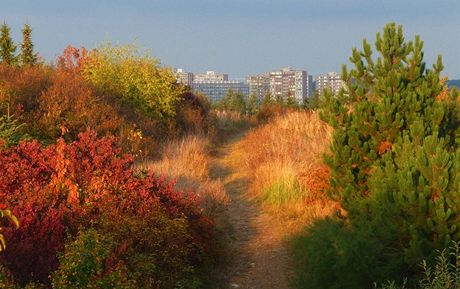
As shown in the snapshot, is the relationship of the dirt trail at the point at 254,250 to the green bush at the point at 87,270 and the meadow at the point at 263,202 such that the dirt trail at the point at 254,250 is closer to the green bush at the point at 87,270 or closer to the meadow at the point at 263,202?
the meadow at the point at 263,202

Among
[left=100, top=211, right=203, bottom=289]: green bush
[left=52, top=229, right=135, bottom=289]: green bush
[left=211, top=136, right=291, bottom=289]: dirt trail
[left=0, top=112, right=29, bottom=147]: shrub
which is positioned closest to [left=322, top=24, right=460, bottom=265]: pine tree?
[left=211, top=136, right=291, bottom=289]: dirt trail

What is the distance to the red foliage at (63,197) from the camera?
212 inches

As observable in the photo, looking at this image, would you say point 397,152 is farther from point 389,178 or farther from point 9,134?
point 9,134

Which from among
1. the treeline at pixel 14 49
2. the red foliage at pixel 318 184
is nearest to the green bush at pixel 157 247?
the red foliage at pixel 318 184

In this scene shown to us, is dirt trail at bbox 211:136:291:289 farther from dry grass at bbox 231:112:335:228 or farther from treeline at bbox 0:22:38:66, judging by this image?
treeline at bbox 0:22:38:66

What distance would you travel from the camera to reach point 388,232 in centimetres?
559

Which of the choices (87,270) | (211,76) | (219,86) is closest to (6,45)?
(87,270)

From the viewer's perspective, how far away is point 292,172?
1010 cm

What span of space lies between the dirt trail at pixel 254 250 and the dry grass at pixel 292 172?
0.98 feet

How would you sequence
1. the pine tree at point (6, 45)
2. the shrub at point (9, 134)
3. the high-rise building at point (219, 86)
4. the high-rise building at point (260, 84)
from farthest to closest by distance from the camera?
1. the high-rise building at point (219, 86)
2. the high-rise building at point (260, 84)
3. the pine tree at point (6, 45)
4. the shrub at point (9, 134)

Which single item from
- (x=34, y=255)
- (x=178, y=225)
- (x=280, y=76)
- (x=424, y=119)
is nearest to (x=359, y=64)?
(x=424, y=119)

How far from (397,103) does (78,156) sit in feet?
13.0

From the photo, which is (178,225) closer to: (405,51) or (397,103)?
(397,103)

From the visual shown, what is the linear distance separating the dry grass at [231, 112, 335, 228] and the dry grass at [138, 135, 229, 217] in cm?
80
